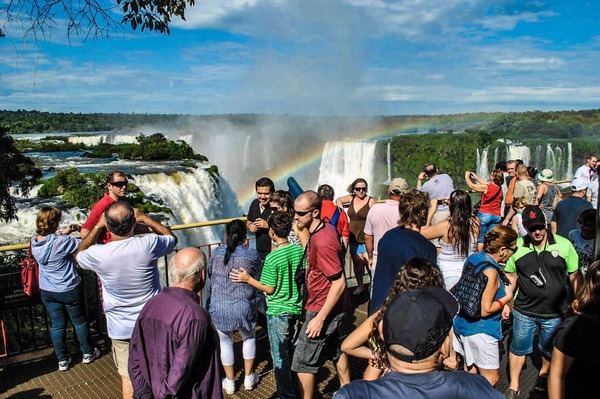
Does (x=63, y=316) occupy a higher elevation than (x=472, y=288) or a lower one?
lower

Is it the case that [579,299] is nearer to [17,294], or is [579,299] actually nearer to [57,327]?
[57,327]

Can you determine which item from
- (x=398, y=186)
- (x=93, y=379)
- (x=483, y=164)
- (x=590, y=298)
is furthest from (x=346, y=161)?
(x=590, y=298)

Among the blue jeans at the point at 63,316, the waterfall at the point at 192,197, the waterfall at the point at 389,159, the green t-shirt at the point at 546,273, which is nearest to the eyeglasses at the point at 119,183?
the blue jeans at the point at 63,316

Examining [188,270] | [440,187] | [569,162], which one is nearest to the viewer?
[188,270]

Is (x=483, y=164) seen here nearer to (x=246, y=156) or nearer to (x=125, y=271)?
(x=246, y=156)

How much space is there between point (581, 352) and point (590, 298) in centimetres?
26

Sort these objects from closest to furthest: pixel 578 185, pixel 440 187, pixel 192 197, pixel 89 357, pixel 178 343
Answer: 1. pixel 178 343
2. pixel 89 357
3. pixel 440 187
4. pixel 578 185
5. pixel 192 197

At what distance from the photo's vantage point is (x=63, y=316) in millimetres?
4777

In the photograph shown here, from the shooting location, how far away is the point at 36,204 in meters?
16.5

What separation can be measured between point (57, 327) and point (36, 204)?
13561 millimetres

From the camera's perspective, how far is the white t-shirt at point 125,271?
130 inches

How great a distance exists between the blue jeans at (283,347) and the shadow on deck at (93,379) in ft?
1.68

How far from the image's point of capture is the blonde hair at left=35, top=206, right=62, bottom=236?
4434mm

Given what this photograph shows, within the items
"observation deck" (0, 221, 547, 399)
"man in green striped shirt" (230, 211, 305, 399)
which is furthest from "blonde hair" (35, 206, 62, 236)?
"man in green striped shirt" (230, 211, 305, 399)
